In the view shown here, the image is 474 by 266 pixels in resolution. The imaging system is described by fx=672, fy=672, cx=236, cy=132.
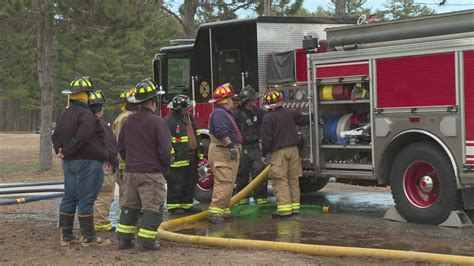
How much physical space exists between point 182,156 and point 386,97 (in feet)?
9.75

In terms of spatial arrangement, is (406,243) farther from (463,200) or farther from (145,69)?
(145,69)

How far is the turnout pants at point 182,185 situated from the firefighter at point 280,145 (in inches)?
46.9

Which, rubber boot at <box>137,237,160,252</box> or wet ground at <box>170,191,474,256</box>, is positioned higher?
rubber boot at <box>137,237,160,252</box>

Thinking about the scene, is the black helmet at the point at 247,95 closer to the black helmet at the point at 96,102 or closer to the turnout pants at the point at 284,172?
the turnout pants at the point at 284,172

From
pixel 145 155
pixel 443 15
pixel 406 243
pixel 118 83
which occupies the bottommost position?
pixel 406 243

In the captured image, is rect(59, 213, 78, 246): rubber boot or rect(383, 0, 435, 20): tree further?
rect(383, 0, 435, 20): tree

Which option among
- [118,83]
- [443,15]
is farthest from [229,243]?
[118,83]

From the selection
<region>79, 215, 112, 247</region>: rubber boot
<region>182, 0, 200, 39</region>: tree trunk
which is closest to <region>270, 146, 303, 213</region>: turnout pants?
<region>79, 215, 112, 247</region>: rubber boot

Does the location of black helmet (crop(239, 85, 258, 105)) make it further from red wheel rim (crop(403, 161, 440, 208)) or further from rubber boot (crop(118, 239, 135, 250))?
rubber boot (crop(118, 239, 135, 250))

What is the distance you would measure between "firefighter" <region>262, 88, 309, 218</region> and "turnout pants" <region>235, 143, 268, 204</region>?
→ 88cm

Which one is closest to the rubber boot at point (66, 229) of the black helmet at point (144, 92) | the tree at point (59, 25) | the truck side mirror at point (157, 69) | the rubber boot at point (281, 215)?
the black helmet at point (144, 92)

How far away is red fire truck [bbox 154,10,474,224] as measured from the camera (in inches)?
304

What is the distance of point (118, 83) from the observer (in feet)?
208

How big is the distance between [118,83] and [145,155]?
5776 centimetres
